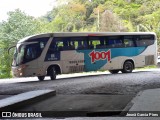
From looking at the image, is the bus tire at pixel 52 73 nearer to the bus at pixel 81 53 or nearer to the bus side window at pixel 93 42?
the bus at pixel 81 53

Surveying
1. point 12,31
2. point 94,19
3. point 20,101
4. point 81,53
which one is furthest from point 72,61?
point 94,19

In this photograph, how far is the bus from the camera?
14336 millimetres

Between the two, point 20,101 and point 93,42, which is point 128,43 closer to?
point 93,42

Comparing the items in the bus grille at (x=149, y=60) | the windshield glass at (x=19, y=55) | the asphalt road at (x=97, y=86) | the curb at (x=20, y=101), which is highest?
the windshield glass at (x=19, y=55)

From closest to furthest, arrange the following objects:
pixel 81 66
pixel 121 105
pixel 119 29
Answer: pixel 121 105 < pixel 81 66 < pixel 119 29

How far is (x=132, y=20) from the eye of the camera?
24.1 meters

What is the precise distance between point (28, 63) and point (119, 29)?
982 cm

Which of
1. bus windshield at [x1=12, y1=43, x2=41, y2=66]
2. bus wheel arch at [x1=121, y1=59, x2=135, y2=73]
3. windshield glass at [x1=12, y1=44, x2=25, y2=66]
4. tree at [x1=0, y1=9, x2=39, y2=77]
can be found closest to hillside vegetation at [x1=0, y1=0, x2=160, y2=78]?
tree at [x1=0, y1=9, x2=39, y2=77]

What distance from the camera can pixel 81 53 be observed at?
611 inches

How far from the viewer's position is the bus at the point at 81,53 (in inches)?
564

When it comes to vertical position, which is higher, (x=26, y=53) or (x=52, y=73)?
(x=26, y=53)

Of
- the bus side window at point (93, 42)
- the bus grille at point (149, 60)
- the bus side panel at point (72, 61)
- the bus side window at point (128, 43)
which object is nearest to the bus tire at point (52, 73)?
the bus side panel at point (72, 61)

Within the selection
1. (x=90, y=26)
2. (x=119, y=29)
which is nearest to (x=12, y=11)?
(x=90, y=26)

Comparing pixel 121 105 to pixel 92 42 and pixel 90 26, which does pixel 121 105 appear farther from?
pixel 90 26
